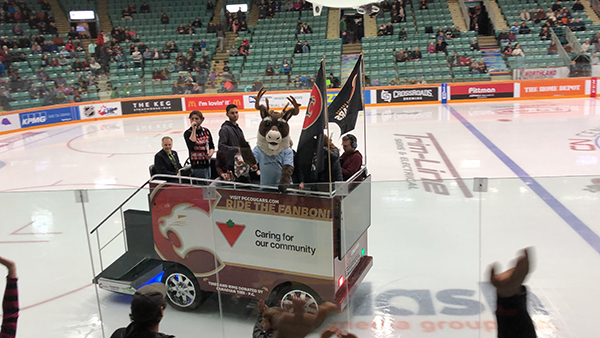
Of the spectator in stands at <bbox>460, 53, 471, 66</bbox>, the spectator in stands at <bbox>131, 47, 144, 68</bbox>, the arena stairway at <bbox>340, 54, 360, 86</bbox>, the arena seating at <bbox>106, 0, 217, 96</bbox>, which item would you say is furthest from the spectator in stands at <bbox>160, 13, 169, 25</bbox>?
the spectator in stands at <bbox>460, 53, 471, 66</bbox>

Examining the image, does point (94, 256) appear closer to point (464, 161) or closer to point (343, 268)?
point (343, 268)

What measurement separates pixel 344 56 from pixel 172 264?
19.9 m

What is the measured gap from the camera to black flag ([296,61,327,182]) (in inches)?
165

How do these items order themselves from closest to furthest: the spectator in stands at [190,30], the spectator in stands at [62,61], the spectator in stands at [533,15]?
1. the spectator in stands at [62,61]
2. the spectator in stands at [533,15]
3. the spectator in stands at [190,30]

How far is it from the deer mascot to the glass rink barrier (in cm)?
54

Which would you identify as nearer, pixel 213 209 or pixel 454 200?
pixel 454 200

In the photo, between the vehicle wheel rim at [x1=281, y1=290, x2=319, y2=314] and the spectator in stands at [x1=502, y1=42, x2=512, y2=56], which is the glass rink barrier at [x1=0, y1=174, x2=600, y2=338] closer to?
the vehicle wheel rim at [x1=281, y1=290, x2=319, y2=314]

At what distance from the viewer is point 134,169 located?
10.6m

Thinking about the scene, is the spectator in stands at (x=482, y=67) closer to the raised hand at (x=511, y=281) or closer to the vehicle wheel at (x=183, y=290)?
the vehicle wheel at (x=183, y=290)

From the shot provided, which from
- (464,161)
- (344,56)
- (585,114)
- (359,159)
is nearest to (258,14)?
(344,56)

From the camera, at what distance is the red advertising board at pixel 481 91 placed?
1831 centimetres

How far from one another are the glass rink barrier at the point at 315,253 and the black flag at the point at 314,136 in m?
0.63

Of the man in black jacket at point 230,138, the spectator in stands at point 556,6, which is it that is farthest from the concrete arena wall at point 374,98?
the man in black jacket at point 230,138

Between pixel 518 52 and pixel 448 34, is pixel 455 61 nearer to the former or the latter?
pixel 518 52
